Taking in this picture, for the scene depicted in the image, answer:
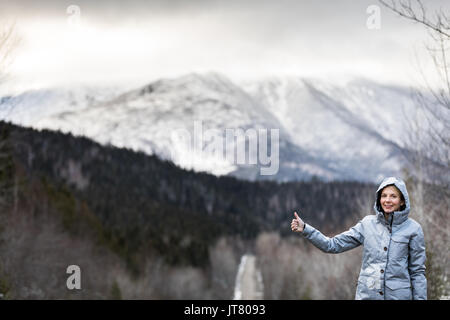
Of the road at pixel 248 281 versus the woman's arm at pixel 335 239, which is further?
the road at pixel 248 281

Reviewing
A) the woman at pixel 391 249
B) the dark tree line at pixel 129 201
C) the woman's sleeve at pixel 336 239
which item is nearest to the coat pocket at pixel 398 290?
the woman at pixel 391 249

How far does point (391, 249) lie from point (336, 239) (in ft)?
2.07

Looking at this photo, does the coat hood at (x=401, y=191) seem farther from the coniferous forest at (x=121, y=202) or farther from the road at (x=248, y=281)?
the road at (x=248, y=281)

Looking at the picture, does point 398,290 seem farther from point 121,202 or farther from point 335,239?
point 121,202

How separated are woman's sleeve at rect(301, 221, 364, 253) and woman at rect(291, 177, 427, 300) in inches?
0.4

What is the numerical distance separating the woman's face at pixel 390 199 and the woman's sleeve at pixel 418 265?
0.37m

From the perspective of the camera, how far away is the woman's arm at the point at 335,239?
27.7ft

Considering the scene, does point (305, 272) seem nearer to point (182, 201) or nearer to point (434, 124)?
point (434, 124)

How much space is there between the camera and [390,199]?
8.25 metres

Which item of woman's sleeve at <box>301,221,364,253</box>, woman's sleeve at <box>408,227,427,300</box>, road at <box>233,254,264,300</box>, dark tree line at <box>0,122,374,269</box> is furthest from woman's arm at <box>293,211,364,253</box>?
road at <box>233,254,264,300</box>

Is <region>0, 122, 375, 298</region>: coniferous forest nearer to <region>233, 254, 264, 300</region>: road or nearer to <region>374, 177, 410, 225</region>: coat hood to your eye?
<region>233, 254, 264, 300</region>: road

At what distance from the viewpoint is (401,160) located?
37.8 meters
